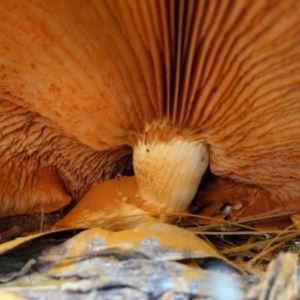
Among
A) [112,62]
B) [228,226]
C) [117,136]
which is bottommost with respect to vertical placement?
[228,226]

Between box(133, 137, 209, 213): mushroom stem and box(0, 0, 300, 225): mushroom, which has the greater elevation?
box(0, 0, 300, 225): mushroom

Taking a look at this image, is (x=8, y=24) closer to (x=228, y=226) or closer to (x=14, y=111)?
(x=14, y=111)

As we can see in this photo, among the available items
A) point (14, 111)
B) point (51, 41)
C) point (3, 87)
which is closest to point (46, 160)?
point (14, 111)

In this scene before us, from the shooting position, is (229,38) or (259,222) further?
(259,222)

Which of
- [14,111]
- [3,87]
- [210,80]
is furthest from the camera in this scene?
[14,111]

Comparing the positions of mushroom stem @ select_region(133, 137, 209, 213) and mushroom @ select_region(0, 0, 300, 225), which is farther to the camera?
mushroom stem @ select_region(133, 137, 209, 213)

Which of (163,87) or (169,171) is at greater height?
A: (163,87)

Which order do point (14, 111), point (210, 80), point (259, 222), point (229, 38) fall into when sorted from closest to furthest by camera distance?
point (229, 38) → point (210, 80) → point (14, 111) → point (259, 222)

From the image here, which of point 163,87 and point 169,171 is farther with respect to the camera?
point 169,171
